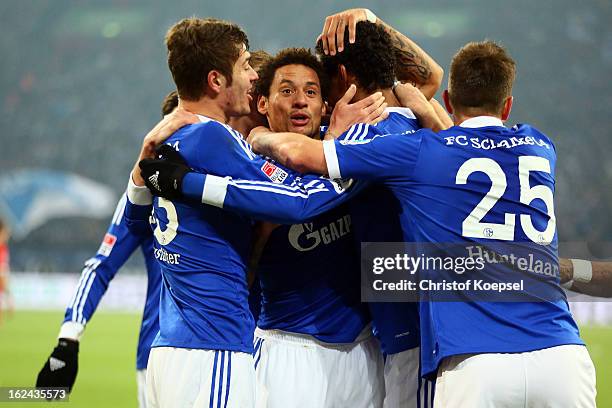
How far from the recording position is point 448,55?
28516mm

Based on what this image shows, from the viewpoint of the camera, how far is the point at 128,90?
95.7 feet

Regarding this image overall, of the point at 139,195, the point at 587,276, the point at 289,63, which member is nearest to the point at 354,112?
the point at 289,63

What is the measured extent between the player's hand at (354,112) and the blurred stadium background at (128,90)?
59.9 feet

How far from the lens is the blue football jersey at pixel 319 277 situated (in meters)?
3.73

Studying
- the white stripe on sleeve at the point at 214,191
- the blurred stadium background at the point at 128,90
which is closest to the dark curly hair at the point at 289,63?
the white stripe on sleeve at the point at 214,191

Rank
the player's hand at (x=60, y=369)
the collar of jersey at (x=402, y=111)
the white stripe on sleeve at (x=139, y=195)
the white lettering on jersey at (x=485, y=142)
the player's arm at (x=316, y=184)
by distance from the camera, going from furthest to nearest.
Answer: the player's hand at (x=60, y=369), the white stripe on sleeve at (x=139, y=195), the collar of jersey at (x=402, y=111), the white lettering on jersey at (x=485, y=142), the player's arm at (x=316, y=184)

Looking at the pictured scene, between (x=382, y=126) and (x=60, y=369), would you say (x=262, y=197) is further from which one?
(x=60, y=369)

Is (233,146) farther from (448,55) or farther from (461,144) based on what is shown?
(448,55)

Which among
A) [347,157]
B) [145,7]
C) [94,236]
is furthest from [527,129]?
[145,7]

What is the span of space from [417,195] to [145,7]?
93.4 ft

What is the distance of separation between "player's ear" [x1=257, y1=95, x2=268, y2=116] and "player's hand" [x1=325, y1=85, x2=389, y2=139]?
0.61m

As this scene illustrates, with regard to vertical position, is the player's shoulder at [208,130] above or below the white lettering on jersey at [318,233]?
above

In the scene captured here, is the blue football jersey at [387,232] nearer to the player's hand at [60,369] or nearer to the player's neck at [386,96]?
the player's neck at [386,96]

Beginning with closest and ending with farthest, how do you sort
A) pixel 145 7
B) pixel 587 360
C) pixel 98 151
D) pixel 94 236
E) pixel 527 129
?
1. pixel 587 360
2. pixel 527 129
3. pixel 94 236
4. pixel 98 151
5. pixel 145 7
